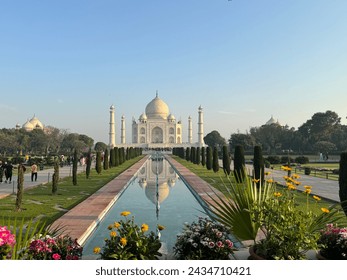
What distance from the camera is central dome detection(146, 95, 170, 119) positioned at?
7000 centimetres

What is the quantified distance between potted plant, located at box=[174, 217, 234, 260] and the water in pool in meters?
0.71

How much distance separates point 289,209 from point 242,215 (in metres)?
0.47

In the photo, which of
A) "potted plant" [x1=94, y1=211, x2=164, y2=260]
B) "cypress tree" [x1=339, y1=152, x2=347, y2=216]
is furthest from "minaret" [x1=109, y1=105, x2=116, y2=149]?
"potted plant" [x1=94, y1=211, x2=164, y2=260]

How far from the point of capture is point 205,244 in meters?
2.69

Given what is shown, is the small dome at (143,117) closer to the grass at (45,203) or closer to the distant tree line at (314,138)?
the distant tree line at (314,138)

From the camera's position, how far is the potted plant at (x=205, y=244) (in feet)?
8.93

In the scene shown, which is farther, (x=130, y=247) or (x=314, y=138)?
(x=314, y=138)

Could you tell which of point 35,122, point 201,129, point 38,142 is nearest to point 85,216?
point 38,142

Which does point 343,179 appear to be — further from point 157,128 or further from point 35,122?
point 35,122

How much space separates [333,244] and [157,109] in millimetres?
67813

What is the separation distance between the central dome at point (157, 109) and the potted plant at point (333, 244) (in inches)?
2653

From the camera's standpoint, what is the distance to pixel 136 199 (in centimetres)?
836

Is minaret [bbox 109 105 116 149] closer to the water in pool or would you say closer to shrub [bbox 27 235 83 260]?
the water in pool
